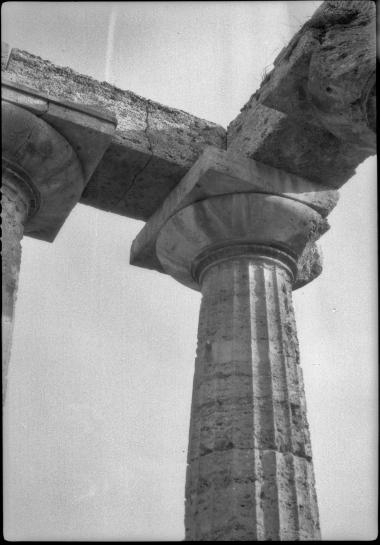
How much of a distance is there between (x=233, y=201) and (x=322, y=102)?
155cm

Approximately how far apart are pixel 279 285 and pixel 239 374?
1352mm

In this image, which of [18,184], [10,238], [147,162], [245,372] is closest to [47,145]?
[18,184]

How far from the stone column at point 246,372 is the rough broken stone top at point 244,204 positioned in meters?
0.01

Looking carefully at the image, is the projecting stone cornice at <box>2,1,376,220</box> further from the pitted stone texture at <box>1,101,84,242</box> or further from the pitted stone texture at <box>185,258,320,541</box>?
the pitted stone texture at <box>185,258,320,541</box>

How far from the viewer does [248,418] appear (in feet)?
21.2

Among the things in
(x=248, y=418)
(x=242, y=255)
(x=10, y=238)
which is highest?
(x=242, y=255)

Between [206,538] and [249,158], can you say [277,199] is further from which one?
[206,538]

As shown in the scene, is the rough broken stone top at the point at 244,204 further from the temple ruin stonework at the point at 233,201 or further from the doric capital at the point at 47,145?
the doric capital at the point at 47,145

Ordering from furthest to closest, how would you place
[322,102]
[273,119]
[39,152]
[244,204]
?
1. [244,204]
2. [273,119]
3. [39,152]
4. [322,102]

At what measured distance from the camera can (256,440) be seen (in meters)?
6.31

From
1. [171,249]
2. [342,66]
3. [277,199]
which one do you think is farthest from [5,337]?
[342,66]

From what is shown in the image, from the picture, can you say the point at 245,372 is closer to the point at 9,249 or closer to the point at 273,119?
the point at 9,249

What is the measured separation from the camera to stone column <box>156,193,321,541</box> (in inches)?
235

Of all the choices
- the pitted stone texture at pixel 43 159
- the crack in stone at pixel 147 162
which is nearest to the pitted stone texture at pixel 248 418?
the crack in stone at pixel 147 162
